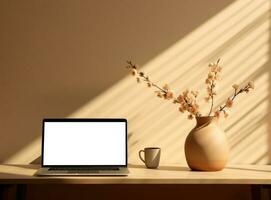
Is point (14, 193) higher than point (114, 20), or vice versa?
point (114, 20)

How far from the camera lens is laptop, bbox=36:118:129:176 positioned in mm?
1699

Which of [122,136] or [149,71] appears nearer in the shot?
[122,136]

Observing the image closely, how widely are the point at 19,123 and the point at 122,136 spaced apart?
61cm

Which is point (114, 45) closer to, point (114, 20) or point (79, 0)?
point (114, 20)

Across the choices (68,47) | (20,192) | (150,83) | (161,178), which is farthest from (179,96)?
(20,192)

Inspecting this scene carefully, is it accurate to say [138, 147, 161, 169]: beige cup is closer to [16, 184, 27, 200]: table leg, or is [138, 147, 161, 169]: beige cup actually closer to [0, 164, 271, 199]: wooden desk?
[0, 164, 271, 199]: wooden desk

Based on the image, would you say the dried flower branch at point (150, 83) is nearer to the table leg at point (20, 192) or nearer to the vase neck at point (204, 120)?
the vase neck at point (204, 120)

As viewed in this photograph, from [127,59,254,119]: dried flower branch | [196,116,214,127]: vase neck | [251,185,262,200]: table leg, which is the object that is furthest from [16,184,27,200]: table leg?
[251,185,262,200]: table leg

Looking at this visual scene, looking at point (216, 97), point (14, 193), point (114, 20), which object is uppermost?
point (114, 20)

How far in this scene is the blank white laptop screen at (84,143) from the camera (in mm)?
1706

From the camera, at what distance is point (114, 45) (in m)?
2.03

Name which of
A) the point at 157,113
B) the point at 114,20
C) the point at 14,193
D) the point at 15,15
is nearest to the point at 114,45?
the point at 114,20

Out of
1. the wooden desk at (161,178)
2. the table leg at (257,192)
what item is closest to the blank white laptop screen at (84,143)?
the wooden desk at (161,178)

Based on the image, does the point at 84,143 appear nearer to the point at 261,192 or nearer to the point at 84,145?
the point at 84,145
